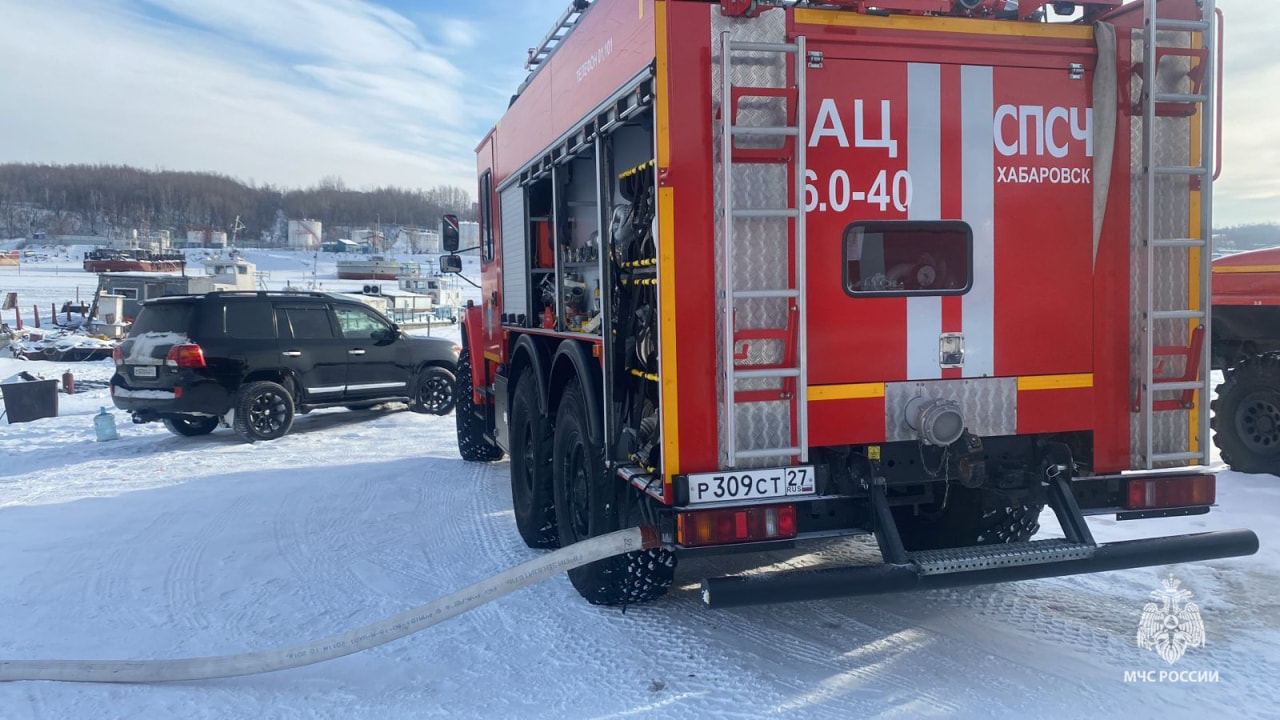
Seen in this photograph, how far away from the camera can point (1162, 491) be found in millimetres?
4332

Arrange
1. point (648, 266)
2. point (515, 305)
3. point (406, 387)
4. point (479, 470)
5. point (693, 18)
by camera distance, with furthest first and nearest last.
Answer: point (406, 387) < point (479, 470) < point (515, 305) < point (648, 266) < point (693, 18)

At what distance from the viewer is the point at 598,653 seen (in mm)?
4496

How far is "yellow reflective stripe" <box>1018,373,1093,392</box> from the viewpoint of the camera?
423 cm

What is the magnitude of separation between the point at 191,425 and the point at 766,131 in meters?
10.8

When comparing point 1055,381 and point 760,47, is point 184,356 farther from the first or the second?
point 1055,381

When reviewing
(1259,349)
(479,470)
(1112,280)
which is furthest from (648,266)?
(1259,349)

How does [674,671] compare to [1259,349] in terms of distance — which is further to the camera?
[1259,349]

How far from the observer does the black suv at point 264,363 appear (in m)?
11.1

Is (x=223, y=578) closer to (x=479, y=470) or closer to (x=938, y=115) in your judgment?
(x=479, y=470)

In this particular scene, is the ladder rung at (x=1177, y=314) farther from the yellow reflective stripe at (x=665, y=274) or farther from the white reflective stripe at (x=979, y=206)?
the yellow reflective stripe at (x=665, y=274)

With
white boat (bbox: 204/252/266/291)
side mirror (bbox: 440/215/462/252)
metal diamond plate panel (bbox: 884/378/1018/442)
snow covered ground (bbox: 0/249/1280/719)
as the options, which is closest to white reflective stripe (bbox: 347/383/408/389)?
side mirror (bbox: 440/215/462/252)

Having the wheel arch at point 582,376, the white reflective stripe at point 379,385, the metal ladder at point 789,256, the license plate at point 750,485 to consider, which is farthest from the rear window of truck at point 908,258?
the white reflective stripe at point 379,385

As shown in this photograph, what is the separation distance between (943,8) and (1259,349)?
593 cm

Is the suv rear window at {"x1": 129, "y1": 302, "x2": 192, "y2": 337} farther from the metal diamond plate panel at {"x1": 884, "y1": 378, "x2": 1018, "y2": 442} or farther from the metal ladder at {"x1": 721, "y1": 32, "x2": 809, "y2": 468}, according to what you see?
the metal diamond plate panel at {"x1": 884, "y1": 378, "x2": 1018, "y2": 442}
